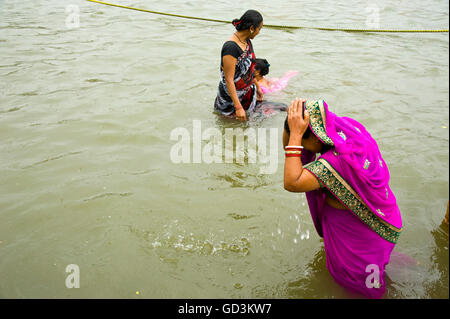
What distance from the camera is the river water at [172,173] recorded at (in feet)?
8.46

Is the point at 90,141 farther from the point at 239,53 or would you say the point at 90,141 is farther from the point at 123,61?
the point at 123,61

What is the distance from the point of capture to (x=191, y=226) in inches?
118

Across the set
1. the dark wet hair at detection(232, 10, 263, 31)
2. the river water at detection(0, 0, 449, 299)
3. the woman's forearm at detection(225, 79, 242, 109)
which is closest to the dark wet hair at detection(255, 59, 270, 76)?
the river water at detection(0, 0, 449, 299)

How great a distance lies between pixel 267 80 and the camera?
19.0 ft

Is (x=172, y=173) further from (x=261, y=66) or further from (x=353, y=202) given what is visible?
(x=261, y=66)

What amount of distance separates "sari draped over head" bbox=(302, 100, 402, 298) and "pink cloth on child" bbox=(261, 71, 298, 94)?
3.51m

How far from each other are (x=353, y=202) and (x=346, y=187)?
11 centimetres

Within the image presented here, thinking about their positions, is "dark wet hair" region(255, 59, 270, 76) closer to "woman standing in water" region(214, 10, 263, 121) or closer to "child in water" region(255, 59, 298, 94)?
"child in water" region(255, 59, 298, 94)

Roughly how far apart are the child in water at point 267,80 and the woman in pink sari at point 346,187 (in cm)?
305

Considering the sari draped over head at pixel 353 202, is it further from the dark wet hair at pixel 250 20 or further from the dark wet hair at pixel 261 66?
the dark wet hair at pixel 261 66

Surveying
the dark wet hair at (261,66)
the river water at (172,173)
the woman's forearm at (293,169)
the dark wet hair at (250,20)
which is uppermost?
the dark wet hair at (250,20)

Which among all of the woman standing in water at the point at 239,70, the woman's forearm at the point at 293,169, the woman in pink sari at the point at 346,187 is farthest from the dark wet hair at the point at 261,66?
the woman's forearm at the point at 293,169

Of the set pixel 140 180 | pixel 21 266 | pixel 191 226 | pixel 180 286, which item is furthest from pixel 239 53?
pixel 21 266

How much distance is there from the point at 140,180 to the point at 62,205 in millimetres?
718
